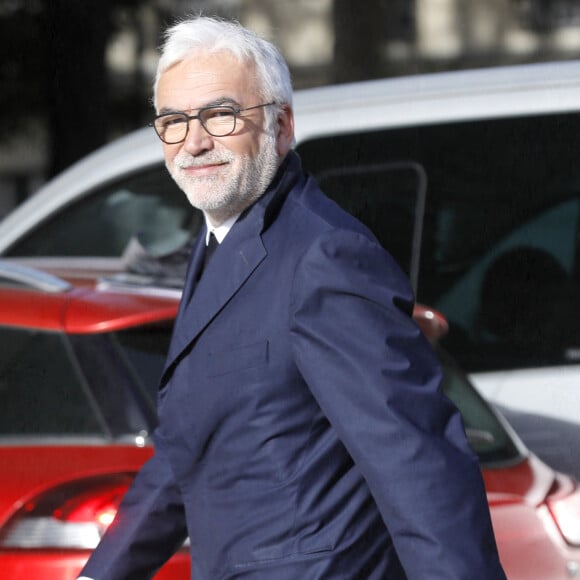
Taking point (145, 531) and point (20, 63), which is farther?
point (20, 63)

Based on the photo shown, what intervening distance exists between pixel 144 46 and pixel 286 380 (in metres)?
18.8

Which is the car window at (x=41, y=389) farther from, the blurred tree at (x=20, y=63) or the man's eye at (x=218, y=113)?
the blurred tree at (x=20, y=63)

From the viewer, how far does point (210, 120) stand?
2.23 m

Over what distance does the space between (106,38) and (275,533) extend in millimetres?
13561

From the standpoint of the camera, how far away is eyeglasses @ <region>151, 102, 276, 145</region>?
2.21 m

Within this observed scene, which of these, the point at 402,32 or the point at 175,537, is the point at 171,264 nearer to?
the point at 175,537

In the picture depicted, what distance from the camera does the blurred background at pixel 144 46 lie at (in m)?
13.5

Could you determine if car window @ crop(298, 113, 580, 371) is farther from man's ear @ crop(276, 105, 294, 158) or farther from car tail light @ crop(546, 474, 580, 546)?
man's ear @ crop(276, 105, 294, 158)

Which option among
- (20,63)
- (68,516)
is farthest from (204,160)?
(20,63)

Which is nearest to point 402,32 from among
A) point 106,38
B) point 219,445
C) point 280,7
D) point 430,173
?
point 280,7

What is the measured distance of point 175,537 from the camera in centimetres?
255

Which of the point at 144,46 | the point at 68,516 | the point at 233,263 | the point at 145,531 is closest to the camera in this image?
the point at 233,263

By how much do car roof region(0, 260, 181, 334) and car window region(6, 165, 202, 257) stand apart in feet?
8.20

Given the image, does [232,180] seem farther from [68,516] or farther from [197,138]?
[68,516]
